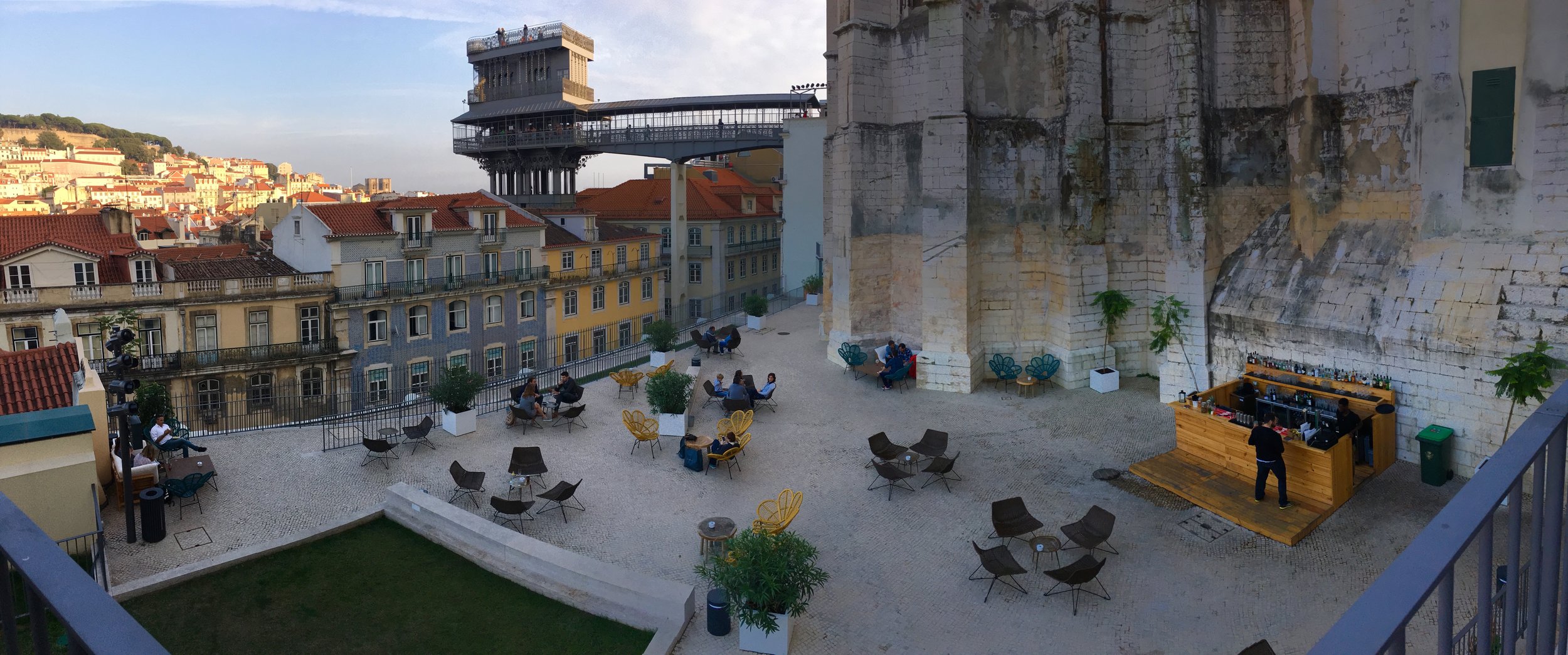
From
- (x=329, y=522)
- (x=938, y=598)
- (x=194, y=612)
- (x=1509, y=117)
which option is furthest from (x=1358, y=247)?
(x=194, y=612)

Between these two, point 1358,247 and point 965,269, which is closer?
point 1358,247

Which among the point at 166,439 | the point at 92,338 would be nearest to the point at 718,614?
the point at 166,439

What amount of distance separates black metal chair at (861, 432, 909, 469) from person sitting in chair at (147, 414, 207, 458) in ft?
38.1

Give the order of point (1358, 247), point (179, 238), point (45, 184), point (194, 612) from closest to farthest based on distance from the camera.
Answer: point (194, 612)
point (1358, 247)
point (179, 238)
point (45, 184)

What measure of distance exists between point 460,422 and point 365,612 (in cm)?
698

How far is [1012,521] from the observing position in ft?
40.2

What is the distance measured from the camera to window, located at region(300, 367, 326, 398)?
33.6 meters

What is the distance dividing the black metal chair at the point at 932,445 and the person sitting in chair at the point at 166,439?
12449mm

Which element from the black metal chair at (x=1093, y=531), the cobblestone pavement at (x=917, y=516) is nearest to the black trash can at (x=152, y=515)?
the cobblestone pavement at (x=917, y=516)

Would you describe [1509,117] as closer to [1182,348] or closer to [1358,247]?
[1358,247]

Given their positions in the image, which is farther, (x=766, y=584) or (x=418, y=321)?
(x=418, y=321)

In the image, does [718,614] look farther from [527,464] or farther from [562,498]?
[527,464]

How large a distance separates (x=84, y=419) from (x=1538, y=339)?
830 inches

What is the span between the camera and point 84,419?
39.8 feet
